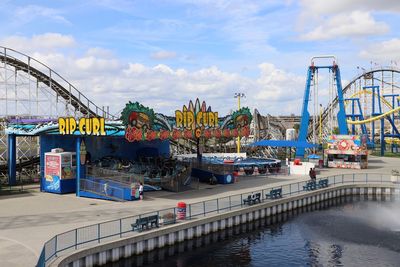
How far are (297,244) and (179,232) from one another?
6.90 m

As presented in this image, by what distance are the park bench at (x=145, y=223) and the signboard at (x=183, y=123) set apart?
9.23 meters

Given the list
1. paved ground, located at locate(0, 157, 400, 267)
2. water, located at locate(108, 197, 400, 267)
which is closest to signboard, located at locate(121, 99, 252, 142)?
paved ground, located at locate(0, 157, 400, 267)

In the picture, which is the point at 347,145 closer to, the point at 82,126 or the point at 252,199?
the point at 252,199

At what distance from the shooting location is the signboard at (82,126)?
3375cm

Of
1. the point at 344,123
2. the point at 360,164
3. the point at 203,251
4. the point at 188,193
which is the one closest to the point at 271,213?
the point at 188,193

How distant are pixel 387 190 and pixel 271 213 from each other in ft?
52.3

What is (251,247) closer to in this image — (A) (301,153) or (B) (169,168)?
(B) (169,168)

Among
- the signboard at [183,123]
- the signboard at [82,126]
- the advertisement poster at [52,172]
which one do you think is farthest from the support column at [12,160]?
the signboard at [183,123]

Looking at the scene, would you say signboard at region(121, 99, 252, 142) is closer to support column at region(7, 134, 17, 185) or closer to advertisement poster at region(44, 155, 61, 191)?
advertisement poster at region(44, 155, 61, 191)

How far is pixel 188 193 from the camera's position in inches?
1422

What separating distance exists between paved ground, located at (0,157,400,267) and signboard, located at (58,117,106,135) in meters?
5.01

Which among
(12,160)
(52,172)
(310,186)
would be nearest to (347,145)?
(310,186)

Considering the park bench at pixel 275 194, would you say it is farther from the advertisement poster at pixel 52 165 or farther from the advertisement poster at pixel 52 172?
the advertisement poster at pixel 52 165

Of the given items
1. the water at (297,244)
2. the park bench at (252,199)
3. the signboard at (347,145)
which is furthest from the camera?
Answer: the signboard at (347,145)
